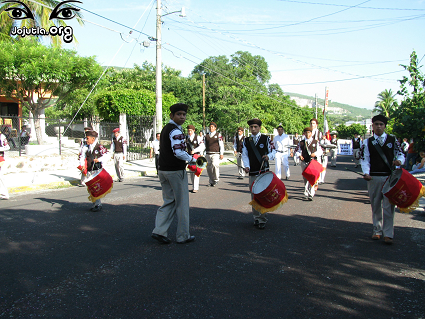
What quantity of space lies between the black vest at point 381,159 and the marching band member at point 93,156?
5.40 m

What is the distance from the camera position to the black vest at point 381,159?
588 centimetres

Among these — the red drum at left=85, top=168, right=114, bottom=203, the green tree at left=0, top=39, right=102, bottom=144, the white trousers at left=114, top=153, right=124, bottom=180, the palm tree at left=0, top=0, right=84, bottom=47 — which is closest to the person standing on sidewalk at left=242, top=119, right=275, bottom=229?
the red drum at left=85, top=168, right=114, bottom=203

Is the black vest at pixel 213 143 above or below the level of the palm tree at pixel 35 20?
below

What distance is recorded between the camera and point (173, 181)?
553 cm

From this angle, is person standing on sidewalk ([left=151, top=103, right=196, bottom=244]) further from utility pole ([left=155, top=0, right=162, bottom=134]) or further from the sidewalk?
utility pole ([left=155, top=0, right=162, bottom=134])

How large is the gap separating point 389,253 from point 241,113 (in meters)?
27.5

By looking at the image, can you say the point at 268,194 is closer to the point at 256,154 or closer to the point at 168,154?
Result: the point at 256,154

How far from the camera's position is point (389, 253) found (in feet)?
17.2

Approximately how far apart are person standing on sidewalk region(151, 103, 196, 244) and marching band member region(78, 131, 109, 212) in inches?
115

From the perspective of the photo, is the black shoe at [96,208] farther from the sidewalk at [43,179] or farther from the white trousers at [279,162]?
the white trousers at [279,162]

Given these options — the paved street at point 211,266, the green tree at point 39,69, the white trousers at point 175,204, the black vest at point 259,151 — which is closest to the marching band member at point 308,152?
the paved street at point 211,266

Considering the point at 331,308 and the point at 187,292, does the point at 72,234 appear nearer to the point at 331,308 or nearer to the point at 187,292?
the point at 187,292

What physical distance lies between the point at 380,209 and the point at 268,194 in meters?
1.83

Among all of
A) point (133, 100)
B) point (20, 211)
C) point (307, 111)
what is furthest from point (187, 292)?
point (307, 111)
